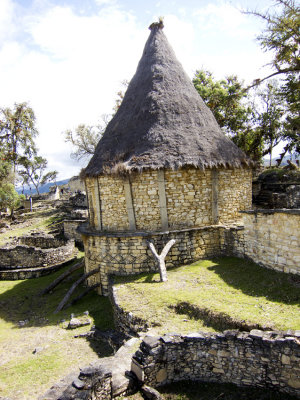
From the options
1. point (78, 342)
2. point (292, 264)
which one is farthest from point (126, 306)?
point (292, 264)

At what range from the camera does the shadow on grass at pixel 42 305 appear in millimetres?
10391

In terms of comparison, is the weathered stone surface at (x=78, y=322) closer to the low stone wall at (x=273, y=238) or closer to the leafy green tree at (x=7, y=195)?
the low stone wall at (x=273, y=238)

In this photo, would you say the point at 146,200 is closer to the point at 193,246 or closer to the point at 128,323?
Answer: the point at 193,246

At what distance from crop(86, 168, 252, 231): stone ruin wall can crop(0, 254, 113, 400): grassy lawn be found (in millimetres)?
3416

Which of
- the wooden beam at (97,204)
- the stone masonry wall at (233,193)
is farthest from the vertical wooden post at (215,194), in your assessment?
the wooden beam at (97,204)

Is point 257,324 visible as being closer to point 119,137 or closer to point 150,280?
point 150,280

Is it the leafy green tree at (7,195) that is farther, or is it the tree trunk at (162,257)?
the leafy green tree at (7,195)

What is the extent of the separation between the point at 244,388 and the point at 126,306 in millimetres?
3666

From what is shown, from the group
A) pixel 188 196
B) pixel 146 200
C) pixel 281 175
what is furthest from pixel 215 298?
pixel 281 175

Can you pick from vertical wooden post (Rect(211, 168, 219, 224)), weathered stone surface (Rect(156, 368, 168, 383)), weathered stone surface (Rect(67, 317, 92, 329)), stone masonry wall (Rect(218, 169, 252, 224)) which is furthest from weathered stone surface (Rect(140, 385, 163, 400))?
stone masonry wall (Rect(218, 169, 252, 224))

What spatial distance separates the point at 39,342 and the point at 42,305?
11.9 ft

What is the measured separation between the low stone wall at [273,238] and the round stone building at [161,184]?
1714mm

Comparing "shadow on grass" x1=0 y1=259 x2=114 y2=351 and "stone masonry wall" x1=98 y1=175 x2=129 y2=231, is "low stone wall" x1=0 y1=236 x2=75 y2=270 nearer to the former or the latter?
"shadow on grass" x1=0 y1=259 x2=114 y2=351

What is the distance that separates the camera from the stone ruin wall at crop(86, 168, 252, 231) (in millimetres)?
10984
